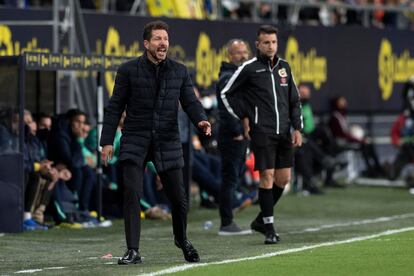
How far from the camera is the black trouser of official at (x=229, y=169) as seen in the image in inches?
A: 591

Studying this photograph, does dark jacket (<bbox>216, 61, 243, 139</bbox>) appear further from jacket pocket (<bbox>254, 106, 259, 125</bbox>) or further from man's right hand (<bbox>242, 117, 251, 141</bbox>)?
jacket pocket (<bbox>254, 106, 259, 125</bbox>)

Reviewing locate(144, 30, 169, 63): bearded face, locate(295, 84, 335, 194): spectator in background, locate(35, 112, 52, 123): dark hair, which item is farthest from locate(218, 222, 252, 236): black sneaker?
locate(295, 84, 335, 194): spectator in background

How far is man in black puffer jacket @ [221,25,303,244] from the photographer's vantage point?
527 inches

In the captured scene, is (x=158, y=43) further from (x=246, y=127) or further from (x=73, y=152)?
(x=73, y=152)

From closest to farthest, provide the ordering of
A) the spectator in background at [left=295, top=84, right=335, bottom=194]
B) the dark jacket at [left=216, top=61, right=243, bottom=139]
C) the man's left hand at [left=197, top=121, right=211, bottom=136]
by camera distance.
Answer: the man's left hand at [left=197, top=121, right=211, bottom=136], the dark jacket at [left=216, top=61, right=243, bottom=139], the spectator in background at [left=295, top=84, right=335, bottom=194]

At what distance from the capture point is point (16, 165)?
15453 mm

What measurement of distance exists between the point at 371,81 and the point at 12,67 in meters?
10.8

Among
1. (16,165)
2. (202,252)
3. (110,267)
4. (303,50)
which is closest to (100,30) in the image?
(16,165)

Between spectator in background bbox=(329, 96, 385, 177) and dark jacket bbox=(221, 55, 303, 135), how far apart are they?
10633mm

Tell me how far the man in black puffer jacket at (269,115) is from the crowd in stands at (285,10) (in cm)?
631

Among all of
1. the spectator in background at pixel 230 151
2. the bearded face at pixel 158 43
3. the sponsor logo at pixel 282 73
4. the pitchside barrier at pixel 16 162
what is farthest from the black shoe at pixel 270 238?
the pitchside barrier at pixel 16 162

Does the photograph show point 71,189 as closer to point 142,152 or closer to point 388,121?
point 142,152

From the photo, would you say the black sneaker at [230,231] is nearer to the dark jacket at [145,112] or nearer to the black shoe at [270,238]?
the black shoe at [270,238]

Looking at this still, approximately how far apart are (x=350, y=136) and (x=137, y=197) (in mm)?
14034
